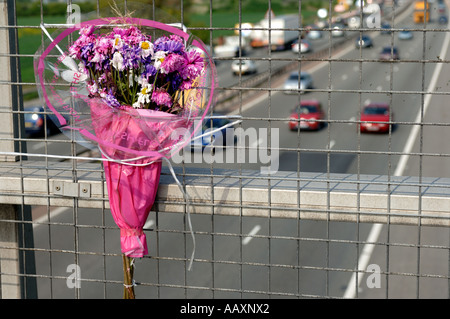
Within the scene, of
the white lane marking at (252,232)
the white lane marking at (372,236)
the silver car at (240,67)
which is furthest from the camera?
the white lane marking at (252,232)

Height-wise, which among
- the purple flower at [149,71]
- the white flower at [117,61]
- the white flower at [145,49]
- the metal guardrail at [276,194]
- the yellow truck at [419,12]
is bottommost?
the metal guardrail at [276,194]

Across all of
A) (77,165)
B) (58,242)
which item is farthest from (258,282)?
(77,165)

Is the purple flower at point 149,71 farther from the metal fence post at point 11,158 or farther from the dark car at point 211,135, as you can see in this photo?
the metal fence post at point 11,158

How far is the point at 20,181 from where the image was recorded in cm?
572

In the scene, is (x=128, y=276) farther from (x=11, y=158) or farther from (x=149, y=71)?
(x=11, y=158)

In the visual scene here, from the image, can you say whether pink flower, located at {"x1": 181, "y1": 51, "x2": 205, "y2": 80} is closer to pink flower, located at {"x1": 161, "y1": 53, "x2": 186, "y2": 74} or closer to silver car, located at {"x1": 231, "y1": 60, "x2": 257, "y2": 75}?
pink flower, located at {"x1": 161, "y1": 53, "x2": 186, "y2": 74}

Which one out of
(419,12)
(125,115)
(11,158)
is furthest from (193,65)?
(11,158)

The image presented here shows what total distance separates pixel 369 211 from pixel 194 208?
4.02ft

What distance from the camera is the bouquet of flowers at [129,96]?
4691 mm

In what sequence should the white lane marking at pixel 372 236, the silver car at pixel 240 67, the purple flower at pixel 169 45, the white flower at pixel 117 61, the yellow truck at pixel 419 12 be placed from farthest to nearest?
the white lane marking at pixel 372 236 < the yellow truck at pixel 419 12 < the silver car at pixel 240 67 < the purple flower at pixel 169 45 < the white flower at pixel 117 61

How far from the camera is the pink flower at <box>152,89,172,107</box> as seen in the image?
184 inches

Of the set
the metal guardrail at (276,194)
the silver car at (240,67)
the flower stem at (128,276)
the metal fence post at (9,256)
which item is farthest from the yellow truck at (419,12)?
the metal fence post at (9,256)

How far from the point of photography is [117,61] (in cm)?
464
